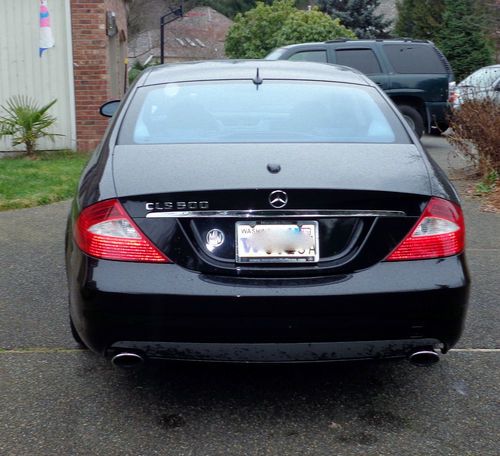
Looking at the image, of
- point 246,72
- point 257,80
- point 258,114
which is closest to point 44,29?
point 246,72

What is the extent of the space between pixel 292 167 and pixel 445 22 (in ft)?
88.8

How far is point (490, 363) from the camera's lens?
4141 millimetres

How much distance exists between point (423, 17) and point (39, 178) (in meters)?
27.1

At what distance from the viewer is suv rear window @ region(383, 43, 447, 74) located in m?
14.0

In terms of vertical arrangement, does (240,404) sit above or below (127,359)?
below

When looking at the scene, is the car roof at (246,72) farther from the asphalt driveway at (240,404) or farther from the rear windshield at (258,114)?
the asphalt driveway at (240,404)

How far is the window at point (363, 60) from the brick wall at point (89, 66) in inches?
166

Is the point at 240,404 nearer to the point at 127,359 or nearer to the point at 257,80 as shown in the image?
the point at 127,359

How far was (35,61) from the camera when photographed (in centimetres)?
1208

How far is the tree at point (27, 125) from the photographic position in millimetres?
11125

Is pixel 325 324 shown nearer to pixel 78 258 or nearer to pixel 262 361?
pixel 262 361

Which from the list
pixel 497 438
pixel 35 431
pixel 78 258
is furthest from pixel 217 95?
pixel 497 438

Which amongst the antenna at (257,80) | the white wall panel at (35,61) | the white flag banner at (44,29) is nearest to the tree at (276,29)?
the white wall panel at (35,61)

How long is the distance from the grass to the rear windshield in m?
4.25
